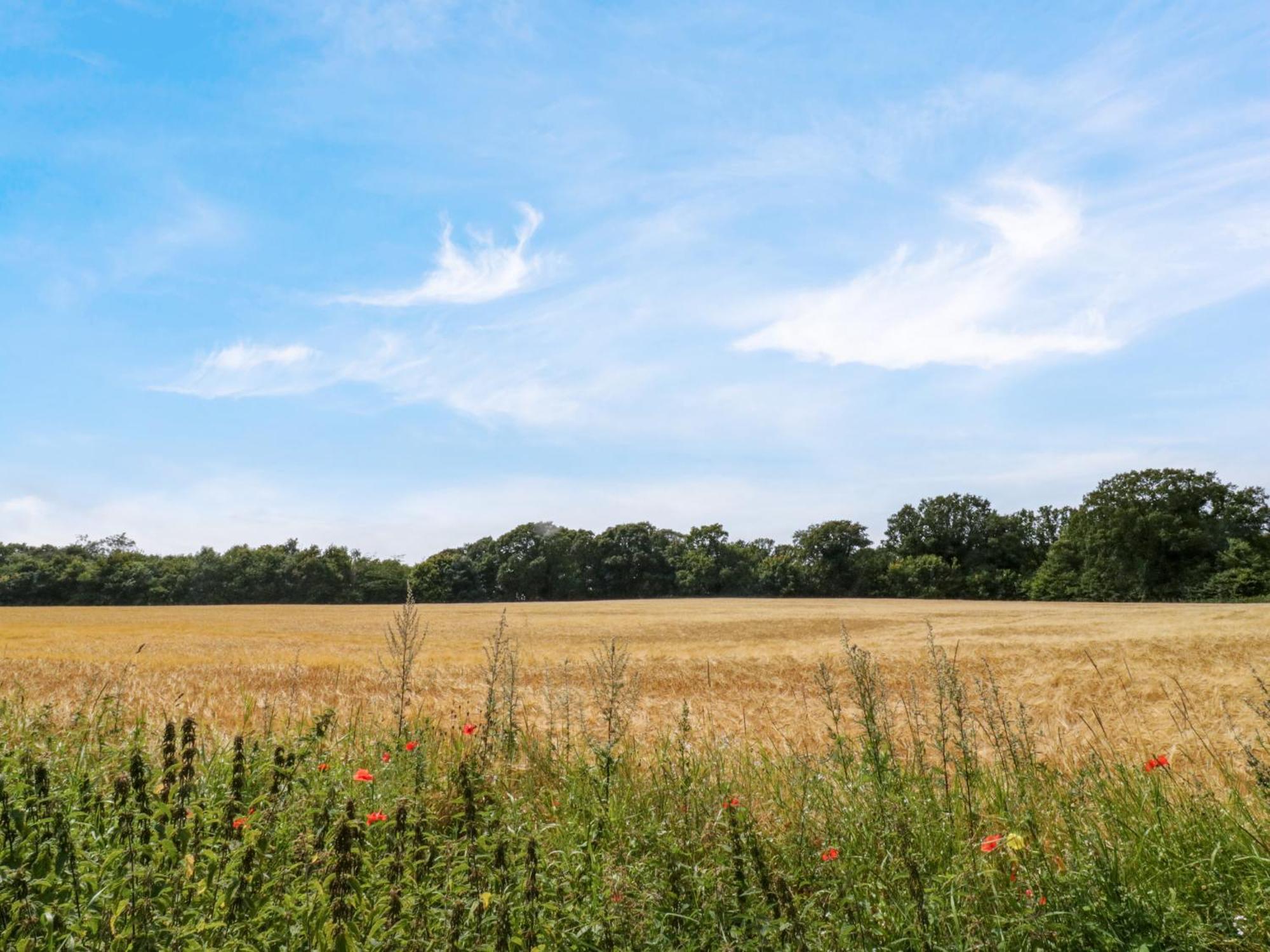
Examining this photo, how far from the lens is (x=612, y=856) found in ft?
12.7

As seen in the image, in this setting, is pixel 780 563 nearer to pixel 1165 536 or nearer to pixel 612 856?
pixel 1165 536

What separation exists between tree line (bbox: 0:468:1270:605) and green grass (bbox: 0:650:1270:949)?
78445mm

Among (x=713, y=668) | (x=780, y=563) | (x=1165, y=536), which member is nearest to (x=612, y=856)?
(x=713, y=668)

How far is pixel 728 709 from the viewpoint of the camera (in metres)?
12.2

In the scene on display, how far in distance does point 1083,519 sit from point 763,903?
3289 inches

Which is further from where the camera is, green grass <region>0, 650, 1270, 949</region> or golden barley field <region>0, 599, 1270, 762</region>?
golden barley field <region>0, 599, 1270, 762</region>

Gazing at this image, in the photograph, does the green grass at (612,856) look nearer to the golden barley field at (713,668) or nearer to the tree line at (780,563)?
the golden barley field at (713,668)

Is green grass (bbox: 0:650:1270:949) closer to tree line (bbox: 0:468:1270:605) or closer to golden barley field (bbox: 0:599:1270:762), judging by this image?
golden barley field (bbox: 0:599:1270:762)

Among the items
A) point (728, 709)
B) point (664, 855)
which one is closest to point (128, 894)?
point (664, 855)

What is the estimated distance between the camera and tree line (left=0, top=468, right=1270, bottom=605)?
68375 mm

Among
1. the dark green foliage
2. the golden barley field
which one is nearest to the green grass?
the golden barley field

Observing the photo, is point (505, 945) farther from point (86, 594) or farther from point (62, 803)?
point (86, 594)

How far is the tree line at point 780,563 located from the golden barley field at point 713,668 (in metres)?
32.0

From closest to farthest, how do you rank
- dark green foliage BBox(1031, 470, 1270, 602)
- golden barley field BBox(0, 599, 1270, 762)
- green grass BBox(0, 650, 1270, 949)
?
green grass BBox(0, 650, 1270, 949)
golden barley field BBox(0, 599, 1270, 762)
dark green foliage BBox(1031, 470, 1270, 602)
